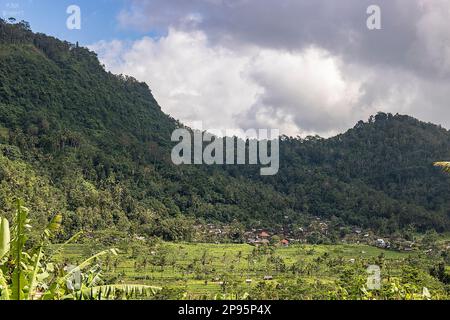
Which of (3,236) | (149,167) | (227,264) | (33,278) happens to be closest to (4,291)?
(33,278)

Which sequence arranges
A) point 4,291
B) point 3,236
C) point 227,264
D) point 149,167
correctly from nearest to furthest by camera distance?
point 4,291 → point 3,236 → point 227,264 → point 149,167

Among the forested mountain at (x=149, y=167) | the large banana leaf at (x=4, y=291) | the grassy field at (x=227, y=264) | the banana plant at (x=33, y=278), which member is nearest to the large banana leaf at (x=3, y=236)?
the banana plant at (x=33, y=278)

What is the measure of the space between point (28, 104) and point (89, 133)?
6381mm

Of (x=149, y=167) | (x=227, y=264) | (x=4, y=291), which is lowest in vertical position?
(x=227, y=264)

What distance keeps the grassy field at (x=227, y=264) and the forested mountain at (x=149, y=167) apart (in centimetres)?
522

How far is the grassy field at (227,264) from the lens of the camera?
24844mm

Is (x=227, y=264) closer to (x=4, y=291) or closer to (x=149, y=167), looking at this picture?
(x=149, y=167)

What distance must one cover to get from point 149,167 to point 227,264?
2124cm

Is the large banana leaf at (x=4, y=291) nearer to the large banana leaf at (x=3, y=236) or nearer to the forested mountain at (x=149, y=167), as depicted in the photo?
the large banana leaf at (x=3, y=236)

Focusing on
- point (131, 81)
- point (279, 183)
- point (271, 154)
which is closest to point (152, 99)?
point (131, 81)

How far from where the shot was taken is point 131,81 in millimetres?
72500

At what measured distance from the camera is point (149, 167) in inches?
1930

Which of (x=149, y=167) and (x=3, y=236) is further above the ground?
(x=149, y=167)

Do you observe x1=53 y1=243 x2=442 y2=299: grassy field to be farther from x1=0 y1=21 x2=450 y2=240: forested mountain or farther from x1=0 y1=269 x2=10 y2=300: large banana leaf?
x1=0 y1=269 x2=10 y2=300: large banana leaf
